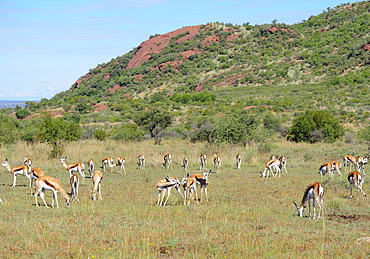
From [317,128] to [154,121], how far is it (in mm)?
15693

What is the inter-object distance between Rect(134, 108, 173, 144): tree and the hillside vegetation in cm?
141

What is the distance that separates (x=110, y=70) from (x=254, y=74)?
168 feet

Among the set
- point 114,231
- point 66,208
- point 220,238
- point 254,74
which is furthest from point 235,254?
Answer: point 254,74

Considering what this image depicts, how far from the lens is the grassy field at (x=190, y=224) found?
330 inches

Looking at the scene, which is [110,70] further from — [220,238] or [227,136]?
[220,238]

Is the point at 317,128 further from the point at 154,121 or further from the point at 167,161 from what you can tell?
Answer: the point at 167,161

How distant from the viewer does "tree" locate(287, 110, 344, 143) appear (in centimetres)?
3535

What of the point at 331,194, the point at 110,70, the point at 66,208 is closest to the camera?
the point at 66,208

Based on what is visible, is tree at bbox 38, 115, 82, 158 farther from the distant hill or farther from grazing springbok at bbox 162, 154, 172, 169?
the distant hill

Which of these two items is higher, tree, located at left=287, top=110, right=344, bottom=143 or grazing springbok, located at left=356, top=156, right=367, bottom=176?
tree, located at left=287, top=110, right=344, bottom=143

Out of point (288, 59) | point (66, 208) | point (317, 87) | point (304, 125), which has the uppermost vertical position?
point (288, 59)

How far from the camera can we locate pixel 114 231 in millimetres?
9734

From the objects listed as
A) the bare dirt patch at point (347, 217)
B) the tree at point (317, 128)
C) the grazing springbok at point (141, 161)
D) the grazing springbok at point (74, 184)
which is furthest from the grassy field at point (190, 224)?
the tree at point (317, 128)

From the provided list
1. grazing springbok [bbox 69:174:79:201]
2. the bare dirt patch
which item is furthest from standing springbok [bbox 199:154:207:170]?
→ the bare dirt patch
